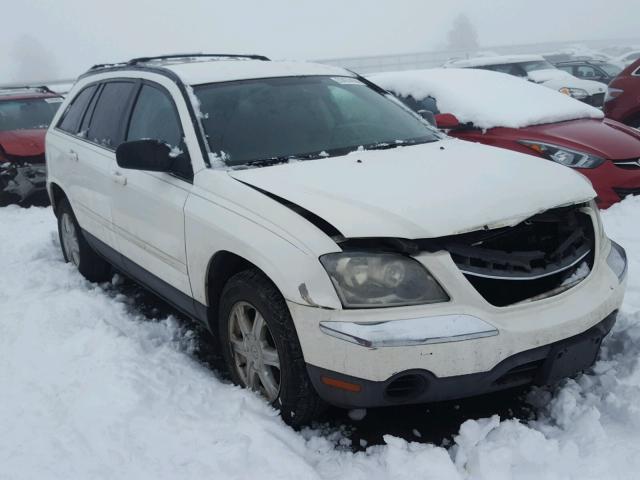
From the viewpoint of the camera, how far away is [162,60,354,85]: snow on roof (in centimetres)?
382

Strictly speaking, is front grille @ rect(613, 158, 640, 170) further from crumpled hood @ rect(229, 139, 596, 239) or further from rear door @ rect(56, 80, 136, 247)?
rear door @ rect(56, 80, 136, 247)

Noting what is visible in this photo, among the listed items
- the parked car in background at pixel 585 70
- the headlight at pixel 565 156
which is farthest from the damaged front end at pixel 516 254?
the parked car in background at pixel 585 70

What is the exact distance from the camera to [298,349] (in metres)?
2.64

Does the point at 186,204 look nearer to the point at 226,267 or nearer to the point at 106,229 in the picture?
the point at 226,267

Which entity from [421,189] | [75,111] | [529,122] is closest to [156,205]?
[421,189]

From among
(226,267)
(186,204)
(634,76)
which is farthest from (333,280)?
(634,76)

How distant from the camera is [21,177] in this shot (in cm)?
801

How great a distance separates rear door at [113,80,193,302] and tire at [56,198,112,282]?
96cm

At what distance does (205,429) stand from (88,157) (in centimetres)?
254

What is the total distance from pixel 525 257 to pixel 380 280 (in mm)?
630

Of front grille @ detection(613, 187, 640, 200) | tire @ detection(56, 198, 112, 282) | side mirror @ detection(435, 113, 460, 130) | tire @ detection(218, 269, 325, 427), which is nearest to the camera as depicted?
tire @ detection(218, 269, 325, 427)

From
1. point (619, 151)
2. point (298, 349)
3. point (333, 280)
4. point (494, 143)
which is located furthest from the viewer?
point (494, 143)

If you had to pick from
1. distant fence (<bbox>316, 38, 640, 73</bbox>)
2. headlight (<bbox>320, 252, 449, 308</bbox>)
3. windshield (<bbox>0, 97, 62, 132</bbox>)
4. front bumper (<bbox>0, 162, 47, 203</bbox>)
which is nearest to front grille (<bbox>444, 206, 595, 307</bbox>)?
headlight (<bbox>320, 252, 449, 308</bbox>)

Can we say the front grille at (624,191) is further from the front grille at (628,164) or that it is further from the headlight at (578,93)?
the headlight at (578,93)
